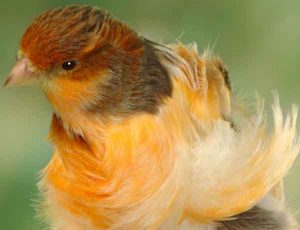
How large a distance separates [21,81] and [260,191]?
288 mm

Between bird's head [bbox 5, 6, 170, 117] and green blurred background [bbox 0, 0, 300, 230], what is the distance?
0.49 metres

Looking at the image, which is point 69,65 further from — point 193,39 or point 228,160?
point 193,39

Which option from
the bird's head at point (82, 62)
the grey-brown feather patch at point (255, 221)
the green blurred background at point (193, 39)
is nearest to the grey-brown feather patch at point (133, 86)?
the bird's head at point (82, 62)

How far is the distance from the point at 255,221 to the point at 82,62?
0.28 meters

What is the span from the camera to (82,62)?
70 cm

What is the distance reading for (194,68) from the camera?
806 millimetres

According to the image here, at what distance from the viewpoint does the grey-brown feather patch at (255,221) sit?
2.63ft

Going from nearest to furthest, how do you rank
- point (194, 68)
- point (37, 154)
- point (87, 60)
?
point (87, 60)
point (194, 68)
point (37, 154)

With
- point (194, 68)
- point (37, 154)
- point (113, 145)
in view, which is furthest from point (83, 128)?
point (37, 154)

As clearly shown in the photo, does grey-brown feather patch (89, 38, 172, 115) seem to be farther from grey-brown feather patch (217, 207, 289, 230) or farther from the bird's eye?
grey-brown feather patch (217, 207, 289, 230)

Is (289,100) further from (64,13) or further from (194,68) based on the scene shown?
(64,13)

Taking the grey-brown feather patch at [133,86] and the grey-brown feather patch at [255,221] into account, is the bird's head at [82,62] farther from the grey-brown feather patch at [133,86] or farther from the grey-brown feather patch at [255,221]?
the grey-brown feather patch at [255,221]

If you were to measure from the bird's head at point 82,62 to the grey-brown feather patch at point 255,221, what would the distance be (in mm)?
173

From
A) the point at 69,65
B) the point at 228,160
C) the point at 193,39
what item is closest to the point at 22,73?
the point at 69,65
